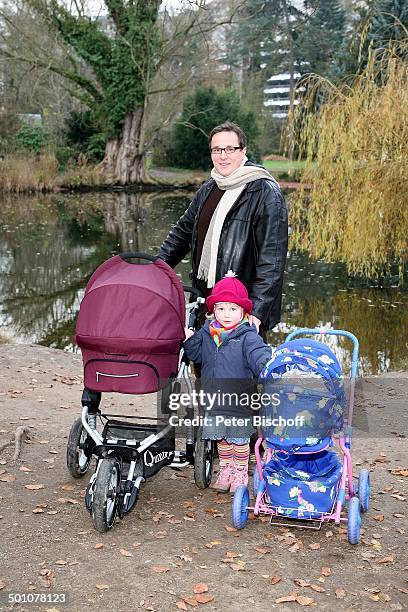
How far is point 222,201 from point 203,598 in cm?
214

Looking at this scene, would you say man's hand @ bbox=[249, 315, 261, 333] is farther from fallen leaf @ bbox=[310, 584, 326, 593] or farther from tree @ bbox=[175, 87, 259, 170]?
tree @ bbox=[175, 87, 259, 170]

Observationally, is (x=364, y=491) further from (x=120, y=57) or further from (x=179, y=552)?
(x=120, y=57)

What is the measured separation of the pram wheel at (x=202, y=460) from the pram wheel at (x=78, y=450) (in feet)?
1.91

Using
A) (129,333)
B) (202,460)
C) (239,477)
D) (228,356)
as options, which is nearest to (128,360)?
(129,333)

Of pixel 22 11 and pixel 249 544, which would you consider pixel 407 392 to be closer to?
pixel 249 544

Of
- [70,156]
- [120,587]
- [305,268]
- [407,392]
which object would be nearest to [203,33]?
[70,156]

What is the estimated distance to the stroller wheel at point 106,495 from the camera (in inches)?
150

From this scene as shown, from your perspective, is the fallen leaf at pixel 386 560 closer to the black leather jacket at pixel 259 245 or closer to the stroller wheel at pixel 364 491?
the stroller wheel at pixel 364 491

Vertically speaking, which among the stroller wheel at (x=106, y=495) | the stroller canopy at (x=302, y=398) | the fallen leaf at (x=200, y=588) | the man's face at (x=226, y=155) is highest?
the man's face at (x=226, y=155)

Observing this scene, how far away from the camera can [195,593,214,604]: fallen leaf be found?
3.35 meters

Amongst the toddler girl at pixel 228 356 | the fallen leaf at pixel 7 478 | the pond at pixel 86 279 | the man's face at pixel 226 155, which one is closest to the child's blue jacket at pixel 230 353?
the toddler girl at pixel 228 356

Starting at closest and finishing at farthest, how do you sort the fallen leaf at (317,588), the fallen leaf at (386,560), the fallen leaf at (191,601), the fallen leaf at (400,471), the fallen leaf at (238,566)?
the fallen leaf at (191,601) < the fallen leaf at (317,588) < the fallen leaf at (238,566) < the fallen leaf at (386,560) < the fallen leaf at (400,471)

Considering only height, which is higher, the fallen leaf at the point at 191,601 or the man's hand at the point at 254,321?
the man's hand at the point at 254,321

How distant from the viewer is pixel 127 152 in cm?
3316
